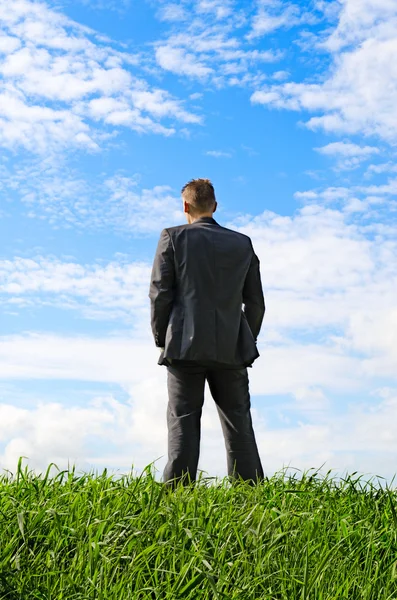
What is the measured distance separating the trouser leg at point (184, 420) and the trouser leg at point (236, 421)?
0.58 feet

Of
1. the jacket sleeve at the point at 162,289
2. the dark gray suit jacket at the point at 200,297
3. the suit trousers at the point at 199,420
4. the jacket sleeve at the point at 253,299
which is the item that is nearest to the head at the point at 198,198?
the dark gray suit jacket at the point at 200,297

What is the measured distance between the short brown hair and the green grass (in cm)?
232

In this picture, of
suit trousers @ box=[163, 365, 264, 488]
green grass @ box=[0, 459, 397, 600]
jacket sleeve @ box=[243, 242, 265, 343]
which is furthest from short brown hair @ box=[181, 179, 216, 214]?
green grass @ box=[0, 459, 397, 600]

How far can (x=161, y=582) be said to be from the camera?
4000 mm

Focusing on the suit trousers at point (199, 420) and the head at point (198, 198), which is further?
the head at point (198, 198)

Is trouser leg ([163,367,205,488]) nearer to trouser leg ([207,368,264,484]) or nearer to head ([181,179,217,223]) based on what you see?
trouser leg ([207,368,264,484])

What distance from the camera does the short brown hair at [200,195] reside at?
6348 millimetres

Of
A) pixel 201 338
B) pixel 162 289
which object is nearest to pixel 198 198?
pixel 162 289

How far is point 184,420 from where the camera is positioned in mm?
5957

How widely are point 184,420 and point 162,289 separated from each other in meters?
1.07

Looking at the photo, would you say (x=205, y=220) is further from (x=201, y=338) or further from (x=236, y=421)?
(x=236, y=421)

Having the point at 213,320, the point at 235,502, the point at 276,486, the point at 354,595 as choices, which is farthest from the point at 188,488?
the point at 354,595

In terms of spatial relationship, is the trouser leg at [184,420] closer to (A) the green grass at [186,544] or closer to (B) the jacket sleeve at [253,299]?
(A) the green grass at [186,544]

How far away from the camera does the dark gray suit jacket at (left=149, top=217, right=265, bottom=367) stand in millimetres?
5895
